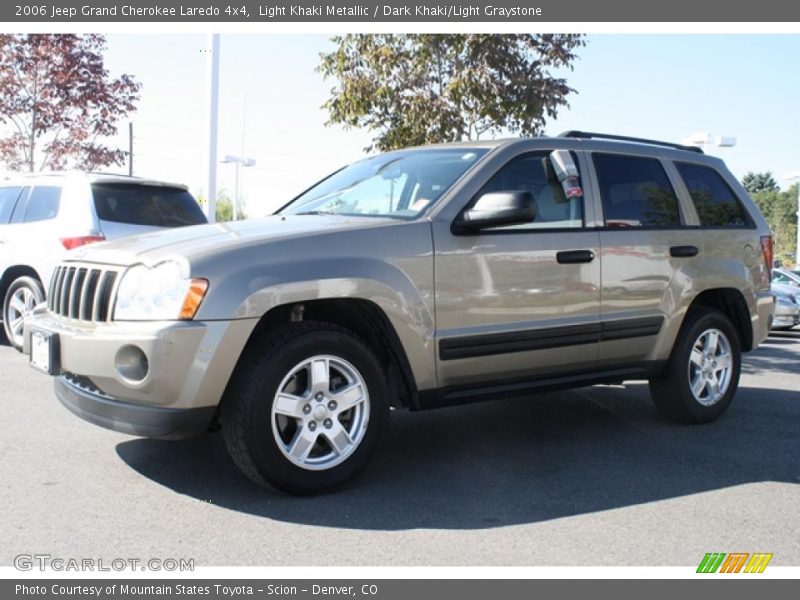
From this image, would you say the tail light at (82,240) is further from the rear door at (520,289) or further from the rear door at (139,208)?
the rear door at (520,289)

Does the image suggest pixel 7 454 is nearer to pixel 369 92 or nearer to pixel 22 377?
pixel 22 377

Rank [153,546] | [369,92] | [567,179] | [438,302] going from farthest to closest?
1. [369,92]
2. [567,179]
3. [438,302]
4. [153,546]

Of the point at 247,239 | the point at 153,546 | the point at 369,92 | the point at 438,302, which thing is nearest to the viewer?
the point at 153,546

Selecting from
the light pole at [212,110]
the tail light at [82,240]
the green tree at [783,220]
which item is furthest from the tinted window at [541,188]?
the green tree at [783,220]

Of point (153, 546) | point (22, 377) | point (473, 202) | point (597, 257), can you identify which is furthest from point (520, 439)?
point (22, 377)

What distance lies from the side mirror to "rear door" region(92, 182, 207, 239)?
430cm

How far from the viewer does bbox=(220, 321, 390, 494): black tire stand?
387cm

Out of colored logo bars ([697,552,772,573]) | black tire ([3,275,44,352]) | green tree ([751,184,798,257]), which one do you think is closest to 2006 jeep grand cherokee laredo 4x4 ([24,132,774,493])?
colored logo bars ([697,552,772,573])

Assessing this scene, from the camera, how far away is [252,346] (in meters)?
4.02

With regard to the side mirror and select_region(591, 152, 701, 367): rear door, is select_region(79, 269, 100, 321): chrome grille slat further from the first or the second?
select_region(591, 152, 701, 367): rear door

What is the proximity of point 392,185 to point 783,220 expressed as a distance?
3184 inches

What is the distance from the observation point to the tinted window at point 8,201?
28.8 feet

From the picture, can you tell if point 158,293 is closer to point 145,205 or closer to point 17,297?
point 145,205

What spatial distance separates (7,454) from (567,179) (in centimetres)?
364
